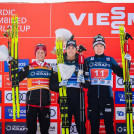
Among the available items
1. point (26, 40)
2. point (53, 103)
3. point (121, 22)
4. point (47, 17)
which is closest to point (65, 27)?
point (47, 17)

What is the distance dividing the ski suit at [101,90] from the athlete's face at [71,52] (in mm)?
203

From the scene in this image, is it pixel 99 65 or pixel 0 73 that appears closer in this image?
pixel 99 65

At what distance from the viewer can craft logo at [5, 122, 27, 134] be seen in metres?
3.05

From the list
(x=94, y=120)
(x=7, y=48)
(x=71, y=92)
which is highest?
(x=7, y=48)

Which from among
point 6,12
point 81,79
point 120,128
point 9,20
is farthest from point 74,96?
point 6,12

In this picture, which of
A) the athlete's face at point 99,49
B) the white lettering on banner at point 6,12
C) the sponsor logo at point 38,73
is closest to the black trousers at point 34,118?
the sponsor logo at point 38,73

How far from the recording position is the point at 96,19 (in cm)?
304

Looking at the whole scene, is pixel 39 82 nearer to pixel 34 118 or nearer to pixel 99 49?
pixel 34 118

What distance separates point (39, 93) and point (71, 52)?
714mm

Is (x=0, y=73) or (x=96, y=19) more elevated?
(x=96, y=19)

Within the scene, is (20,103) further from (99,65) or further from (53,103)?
(99,65)

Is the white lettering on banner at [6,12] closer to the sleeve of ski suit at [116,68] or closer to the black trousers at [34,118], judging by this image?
the black trousers at [34,118]

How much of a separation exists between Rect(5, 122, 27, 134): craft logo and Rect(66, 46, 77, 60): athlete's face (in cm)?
127

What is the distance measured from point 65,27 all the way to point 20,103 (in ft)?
4.46
